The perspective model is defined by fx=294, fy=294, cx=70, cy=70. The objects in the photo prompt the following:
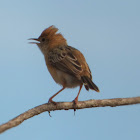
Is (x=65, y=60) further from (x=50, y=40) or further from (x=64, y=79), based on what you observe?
(x=50, y=40)

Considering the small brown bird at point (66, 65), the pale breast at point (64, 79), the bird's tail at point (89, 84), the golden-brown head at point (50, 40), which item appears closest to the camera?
the bird's tail at point (89, 84)

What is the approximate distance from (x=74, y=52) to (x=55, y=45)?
33.1 inches

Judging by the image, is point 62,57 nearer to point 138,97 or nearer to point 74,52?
point 74,52

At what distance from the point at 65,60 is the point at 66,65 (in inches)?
8.5

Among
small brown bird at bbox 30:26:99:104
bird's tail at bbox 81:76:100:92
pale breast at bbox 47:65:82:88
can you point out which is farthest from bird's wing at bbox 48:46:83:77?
bird's tail at bbox 81:76:100:92

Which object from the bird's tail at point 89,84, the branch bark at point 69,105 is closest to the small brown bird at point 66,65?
the bird's tail at point 89,84

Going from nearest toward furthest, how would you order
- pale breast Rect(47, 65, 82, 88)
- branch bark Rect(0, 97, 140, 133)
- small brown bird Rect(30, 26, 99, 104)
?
branch bark Rect(0, 97, 140, 133)
small brown bird Rect(30, 26, 99, 104)
pale breast Rect(47, 65, 82, 88)

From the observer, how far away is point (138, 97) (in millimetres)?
4863

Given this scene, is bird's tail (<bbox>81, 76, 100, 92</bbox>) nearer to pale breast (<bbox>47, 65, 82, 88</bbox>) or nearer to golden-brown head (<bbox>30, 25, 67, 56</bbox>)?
pale breast (<bbox>47, 65, 82, 88</bbox>)

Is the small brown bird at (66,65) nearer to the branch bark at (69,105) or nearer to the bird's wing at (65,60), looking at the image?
the bird's wing at (65,60)

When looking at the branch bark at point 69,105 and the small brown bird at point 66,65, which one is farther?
the small brown bird at point 66,65

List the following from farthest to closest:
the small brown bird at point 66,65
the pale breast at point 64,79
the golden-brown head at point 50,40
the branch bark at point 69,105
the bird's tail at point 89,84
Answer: the golden-brown head at point 50,40
the pale breast at point 64,79
the small brown bird at point 66,65
the bird's tail at point 89,84
the branch bark at point 69,105

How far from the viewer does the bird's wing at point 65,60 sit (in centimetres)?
659

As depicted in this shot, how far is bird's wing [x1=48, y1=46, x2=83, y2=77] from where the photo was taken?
6.59 m
